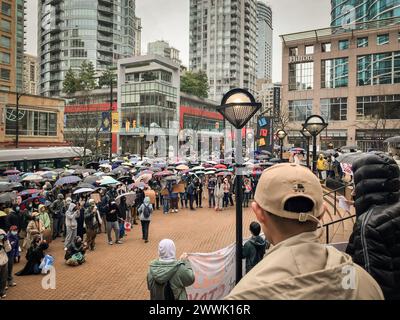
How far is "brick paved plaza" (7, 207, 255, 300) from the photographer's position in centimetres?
866

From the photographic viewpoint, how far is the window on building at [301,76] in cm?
5494

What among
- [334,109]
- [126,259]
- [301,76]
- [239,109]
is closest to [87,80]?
[301,76]

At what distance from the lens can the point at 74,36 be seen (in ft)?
292

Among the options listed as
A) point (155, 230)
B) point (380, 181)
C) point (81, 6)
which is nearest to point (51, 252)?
point (155, 230)

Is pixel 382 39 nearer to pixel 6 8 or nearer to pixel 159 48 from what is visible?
pixel 6 8

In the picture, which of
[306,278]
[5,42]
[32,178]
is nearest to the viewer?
[306,278]

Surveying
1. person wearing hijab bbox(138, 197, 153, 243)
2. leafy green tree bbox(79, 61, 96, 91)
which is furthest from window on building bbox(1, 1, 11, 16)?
person wearing hijab bbox(138, 197, 153, 243)

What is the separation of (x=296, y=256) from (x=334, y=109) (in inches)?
2249

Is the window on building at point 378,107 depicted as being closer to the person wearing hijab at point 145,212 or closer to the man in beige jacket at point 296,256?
the person wearing hijab at point 145,212

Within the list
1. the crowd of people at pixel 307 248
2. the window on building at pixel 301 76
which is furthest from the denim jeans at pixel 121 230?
the window on building at pixel 301 76

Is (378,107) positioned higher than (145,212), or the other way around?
(378,107)

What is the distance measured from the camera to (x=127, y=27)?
9875 centimetres

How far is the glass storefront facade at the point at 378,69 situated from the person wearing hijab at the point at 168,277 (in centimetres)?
5392

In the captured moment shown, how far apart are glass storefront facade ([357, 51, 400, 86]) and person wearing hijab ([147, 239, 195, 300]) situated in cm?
5392
